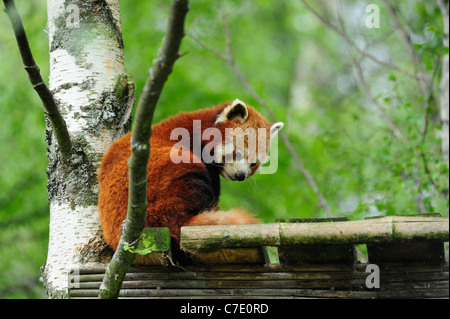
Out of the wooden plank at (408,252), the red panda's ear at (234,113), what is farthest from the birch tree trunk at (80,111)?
A: the wooden plank at (408,252)

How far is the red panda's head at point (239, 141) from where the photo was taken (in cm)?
395

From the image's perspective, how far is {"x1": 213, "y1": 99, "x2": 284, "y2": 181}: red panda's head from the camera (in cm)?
395

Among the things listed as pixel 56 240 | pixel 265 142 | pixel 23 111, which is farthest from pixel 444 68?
pixel 23 111

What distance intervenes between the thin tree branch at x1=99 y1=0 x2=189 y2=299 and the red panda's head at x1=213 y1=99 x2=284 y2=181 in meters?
1.75

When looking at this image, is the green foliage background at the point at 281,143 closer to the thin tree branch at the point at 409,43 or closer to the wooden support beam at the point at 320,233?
the thin tree branch at the point at 409,43

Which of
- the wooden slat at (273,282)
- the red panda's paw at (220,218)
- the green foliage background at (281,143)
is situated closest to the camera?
the wooden slat at (273,282)

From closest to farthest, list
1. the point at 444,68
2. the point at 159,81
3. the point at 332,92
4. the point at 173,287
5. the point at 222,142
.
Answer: the point at 159,81, the point at 173,287, the point at 222,142, the point at 444,68, the point at 332,92

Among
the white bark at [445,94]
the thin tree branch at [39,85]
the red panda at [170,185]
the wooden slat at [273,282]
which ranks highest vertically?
the white bark at [445,94]

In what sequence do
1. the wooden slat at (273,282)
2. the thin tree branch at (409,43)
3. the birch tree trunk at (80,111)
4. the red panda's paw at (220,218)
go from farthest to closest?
the thin tree branch at (409,43) < the birch tree trunk at (80,111) < the red panda's paw at (220,218) < the wooden slat at (273,282)

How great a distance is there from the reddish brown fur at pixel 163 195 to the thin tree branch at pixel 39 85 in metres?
0.26

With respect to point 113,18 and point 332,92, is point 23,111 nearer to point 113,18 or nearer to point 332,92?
point 113,18

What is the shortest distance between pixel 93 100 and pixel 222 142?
3.44ft

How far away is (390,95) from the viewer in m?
5.43


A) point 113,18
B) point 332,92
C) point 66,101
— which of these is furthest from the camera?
point 332,92
